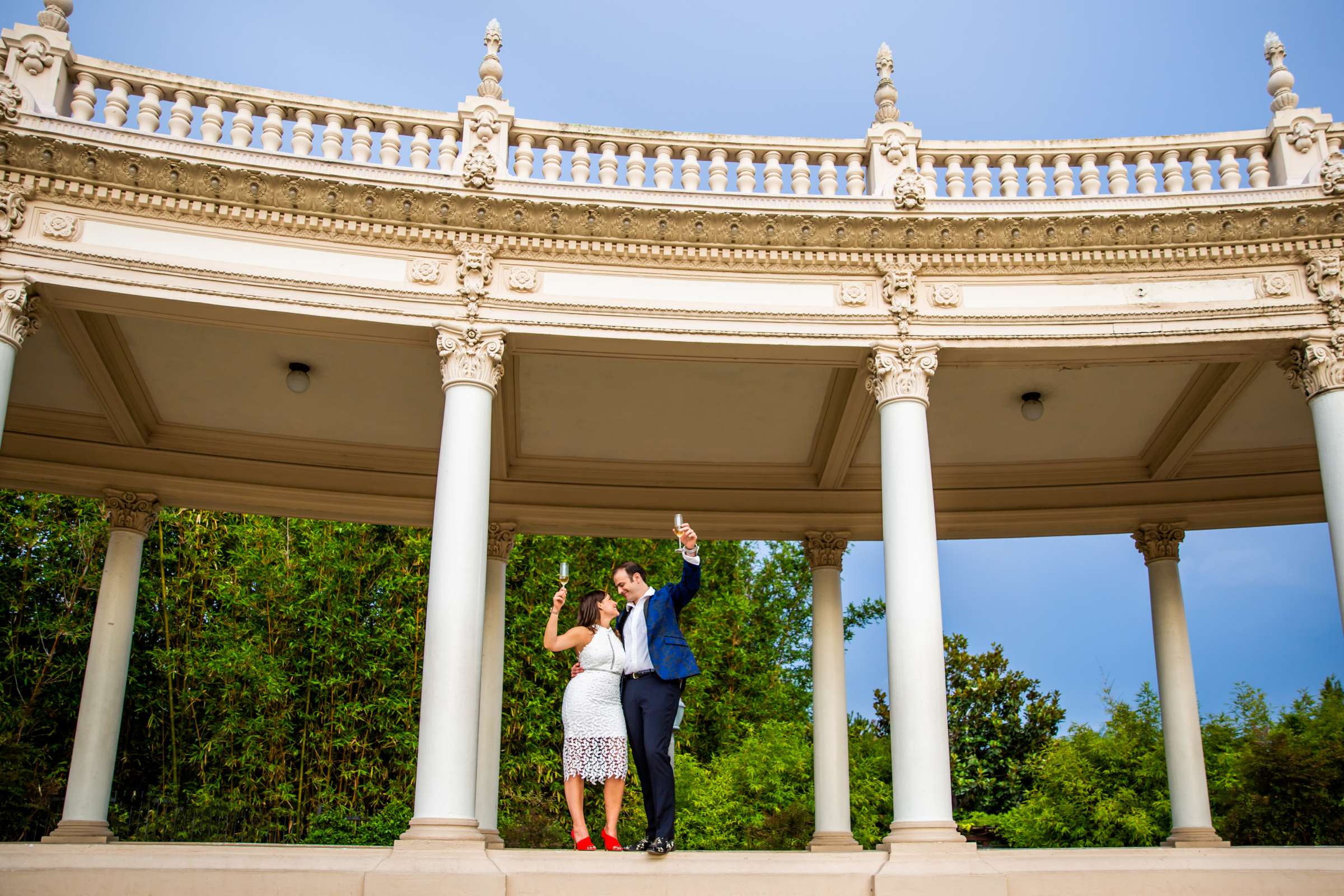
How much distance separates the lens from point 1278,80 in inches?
539

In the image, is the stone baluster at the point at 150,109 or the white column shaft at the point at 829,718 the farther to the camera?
the white column shaft at the point at 829,718

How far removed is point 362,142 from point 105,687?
8.58 metres

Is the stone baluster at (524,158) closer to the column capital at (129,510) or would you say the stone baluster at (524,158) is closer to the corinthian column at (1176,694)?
the column capital at (129,510)

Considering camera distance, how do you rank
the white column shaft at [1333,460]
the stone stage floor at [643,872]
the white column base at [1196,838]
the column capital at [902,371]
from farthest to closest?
the white column base at [1196,838] → the column capital at [902,371] → the white column shaft at [1333,460] → the stone stage floor at [643,872]

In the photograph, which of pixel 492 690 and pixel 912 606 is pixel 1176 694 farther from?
pixel 492 690

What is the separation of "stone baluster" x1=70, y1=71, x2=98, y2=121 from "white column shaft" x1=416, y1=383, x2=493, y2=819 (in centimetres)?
527

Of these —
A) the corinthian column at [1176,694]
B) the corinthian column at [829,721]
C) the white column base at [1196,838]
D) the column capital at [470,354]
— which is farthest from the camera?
the corinthian column at [829,721]

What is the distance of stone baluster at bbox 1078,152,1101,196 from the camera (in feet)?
44.8

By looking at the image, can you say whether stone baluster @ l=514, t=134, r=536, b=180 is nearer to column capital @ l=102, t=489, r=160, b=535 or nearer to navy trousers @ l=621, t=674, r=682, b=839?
navy trousers @ l=621, t=674, r=682, b=839

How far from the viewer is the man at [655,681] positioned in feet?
33.1

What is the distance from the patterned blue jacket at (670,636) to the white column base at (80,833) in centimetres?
890

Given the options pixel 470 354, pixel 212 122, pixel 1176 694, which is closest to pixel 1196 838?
pixel 1176 694

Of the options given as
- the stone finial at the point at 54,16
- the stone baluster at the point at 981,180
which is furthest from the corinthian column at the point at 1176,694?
the stone finial at the point at 54,16

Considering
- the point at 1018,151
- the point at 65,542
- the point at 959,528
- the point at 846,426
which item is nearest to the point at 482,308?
the point at 846,426
